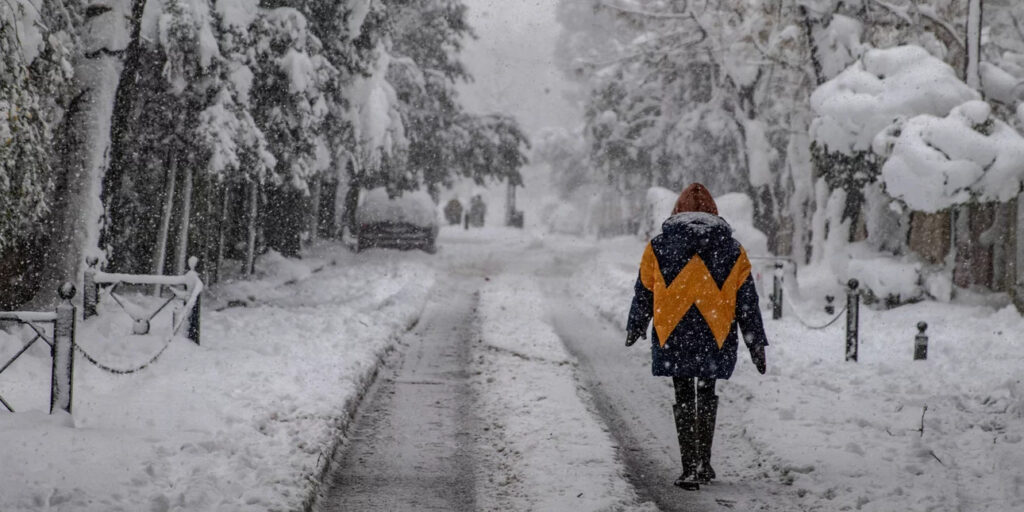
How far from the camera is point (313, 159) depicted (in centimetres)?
1566

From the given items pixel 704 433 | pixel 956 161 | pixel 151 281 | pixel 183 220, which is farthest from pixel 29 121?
pixel 956 161

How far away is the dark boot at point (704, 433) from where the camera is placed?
5.73 metres

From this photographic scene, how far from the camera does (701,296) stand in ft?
18.6

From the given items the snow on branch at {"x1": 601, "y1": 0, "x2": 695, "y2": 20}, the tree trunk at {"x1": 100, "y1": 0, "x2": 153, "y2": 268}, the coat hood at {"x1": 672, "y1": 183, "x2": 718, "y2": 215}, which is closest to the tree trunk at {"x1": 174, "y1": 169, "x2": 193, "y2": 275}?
the tree trunk at {"x1": 100, "y1": 0, "x2": 153, "y2": 268}

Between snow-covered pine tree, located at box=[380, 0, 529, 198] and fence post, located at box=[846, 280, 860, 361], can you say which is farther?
snow-covered pine tree, located at box=[380, 0, 529, 198]

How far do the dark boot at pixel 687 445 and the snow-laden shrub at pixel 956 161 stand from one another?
28.7 feet

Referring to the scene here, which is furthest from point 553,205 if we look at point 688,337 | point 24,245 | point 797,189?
point 688,337

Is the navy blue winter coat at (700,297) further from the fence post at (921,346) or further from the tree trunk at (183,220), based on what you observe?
the tree trunk at (183,220)

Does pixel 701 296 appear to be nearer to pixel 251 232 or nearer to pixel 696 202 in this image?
pixel 696 202

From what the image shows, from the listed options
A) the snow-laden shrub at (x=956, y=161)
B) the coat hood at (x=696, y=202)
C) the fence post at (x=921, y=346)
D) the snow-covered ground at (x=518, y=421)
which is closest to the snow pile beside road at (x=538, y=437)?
the snow-covered ground at (x=518, y=421)

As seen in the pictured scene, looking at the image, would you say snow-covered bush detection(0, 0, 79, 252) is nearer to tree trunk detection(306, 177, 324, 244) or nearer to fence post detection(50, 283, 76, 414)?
fence post detection(50, 283, 76, 414)

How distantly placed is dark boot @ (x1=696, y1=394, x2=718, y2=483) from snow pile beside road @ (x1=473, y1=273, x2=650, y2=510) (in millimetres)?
530

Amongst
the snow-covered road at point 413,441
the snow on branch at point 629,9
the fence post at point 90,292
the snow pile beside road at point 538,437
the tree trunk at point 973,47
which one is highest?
the snow on branch at point 629,9

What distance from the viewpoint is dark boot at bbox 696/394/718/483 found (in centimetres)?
573
